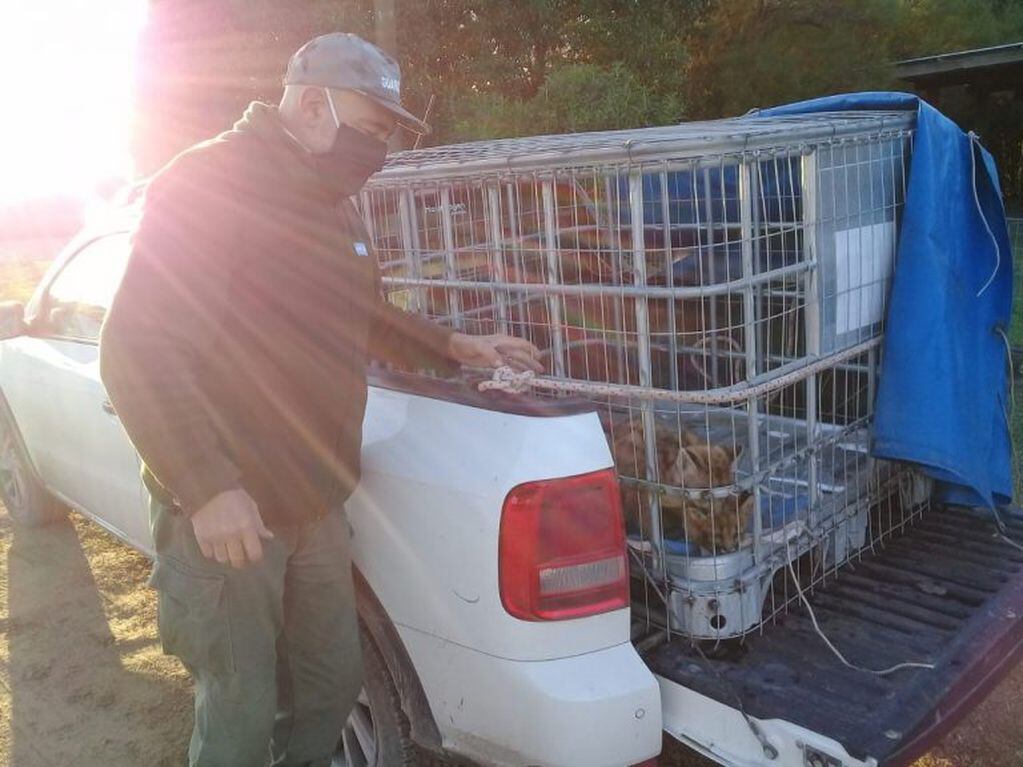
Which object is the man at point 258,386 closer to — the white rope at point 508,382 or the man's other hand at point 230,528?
the man's other hand at point 230,528

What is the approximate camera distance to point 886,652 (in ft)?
8.00

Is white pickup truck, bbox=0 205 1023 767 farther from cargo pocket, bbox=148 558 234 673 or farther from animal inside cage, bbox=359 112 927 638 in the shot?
cargo pocket, bbox=148 558 234 673

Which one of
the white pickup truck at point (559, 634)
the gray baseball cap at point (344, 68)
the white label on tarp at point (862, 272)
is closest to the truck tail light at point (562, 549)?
the white pickup truck at point (559, 634)

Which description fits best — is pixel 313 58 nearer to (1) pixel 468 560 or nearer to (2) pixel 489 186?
(2) pixel 489 186

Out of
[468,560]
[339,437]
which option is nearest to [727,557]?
[468,560]

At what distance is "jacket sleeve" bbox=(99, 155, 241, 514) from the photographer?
198 cm

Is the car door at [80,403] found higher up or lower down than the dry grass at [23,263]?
higher up

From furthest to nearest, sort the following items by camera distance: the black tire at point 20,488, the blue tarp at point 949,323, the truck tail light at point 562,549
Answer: the black tire at point 20,488 < the blue tarp at point 949,323 < the truck tail light at point 562,549

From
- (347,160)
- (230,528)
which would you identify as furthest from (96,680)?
(347,160)

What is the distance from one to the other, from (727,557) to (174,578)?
1379 millimetres

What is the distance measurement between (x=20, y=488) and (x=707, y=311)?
12.9ft

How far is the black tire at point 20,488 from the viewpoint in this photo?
16.6ft

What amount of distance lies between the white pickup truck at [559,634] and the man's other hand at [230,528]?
416 mm

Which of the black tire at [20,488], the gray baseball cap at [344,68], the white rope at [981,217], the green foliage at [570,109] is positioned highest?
the gray baseball cap at [344,68]
